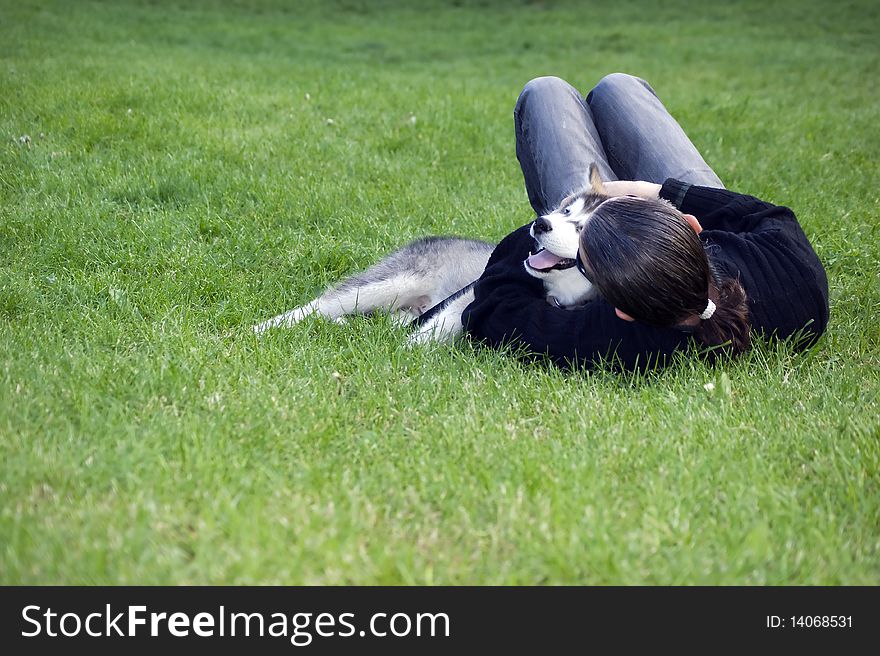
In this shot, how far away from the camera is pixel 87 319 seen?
3.71 meters

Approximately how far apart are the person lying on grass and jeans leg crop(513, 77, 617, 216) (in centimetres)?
3

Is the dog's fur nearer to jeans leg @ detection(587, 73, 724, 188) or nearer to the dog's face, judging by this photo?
the dog's face

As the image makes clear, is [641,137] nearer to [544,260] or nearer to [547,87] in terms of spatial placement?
[547,87]

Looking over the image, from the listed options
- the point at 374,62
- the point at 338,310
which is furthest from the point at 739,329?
the point at 374,62

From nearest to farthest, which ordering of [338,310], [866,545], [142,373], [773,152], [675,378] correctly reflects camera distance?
1. [866,545]
2. [142,373]
3. [675,378]
4. [338,310]
5. [773,152]

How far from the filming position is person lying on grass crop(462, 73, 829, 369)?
2.82 m

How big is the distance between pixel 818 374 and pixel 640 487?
1.35m

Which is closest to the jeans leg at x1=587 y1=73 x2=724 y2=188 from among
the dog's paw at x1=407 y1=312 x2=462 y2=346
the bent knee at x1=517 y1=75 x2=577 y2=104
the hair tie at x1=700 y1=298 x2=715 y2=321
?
the bent knee at x1=517 y1=75 x2=577 y2=104

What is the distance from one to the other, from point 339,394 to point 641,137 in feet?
7.51

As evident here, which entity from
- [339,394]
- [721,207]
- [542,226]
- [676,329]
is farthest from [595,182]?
[339,394]

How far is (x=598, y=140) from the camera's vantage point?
15.3 ft

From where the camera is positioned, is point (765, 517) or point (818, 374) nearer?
point (765, 517)

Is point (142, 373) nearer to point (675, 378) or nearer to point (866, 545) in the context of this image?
point (675, 378)

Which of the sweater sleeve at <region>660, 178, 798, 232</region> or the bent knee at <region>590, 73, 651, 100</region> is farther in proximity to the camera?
the bent knee at <region>590, 73, 651, 100</region>
